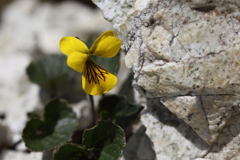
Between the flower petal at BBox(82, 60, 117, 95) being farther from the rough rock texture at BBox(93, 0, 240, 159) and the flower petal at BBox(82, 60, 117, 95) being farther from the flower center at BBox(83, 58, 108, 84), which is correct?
the rough rock texture at BBox(93, 0, 240, 159)

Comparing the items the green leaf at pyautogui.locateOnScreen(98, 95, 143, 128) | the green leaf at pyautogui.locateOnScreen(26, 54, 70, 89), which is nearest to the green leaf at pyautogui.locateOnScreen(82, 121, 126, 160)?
the green leaf at pyautogui.locateOnScreen(98, 95, 143, 128)

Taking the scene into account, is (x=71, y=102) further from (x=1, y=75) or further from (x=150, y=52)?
(x=150, y=52)

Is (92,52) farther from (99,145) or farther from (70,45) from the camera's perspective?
(99,145)

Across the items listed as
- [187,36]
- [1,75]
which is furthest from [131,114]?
[1,75]

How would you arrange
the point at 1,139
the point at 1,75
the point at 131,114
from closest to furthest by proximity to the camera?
the point at 131,114 < the point at 1,139 < the point at 1,75

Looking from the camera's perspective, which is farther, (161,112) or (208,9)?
(161,112)

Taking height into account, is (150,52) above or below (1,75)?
above

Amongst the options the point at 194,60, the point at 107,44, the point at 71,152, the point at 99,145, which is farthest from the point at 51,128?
the point at 194,60
